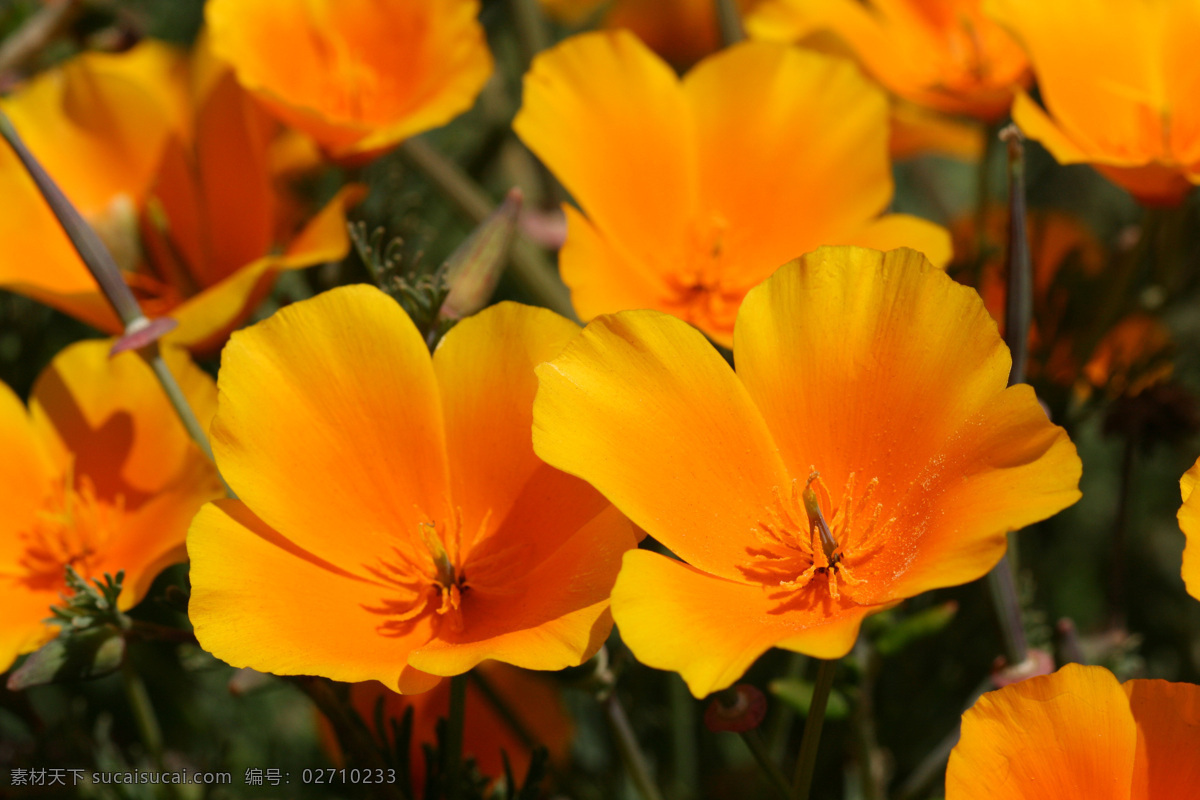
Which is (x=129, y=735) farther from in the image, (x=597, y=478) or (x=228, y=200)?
(x=597, y=478)

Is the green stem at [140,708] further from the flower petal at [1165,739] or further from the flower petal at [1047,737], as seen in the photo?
the flower petal at [1165,739]

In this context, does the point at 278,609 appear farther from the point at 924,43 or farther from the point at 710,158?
the point at 924,43

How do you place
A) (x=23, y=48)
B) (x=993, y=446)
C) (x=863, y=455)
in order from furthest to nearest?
(x=23, y=48)
(x=863, y=455)
(x=993, y=446)

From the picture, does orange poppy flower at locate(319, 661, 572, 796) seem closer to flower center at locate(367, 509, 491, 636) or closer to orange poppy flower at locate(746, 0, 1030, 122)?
Answer: flower center at locate(367, 509, 491, 636)

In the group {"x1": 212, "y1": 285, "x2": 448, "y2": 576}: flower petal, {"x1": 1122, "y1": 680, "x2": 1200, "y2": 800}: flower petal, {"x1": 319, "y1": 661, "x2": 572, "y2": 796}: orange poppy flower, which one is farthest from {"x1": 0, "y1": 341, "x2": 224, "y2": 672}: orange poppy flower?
{"x1": 1122, "y1": 680, "x2": 1200, "y2": 800}: flower petal

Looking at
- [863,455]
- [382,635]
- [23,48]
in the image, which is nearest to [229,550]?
[382,635]

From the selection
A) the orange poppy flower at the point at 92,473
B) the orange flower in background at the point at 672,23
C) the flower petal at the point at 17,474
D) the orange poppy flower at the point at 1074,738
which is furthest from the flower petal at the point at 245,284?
the orange flower in background at the point at 672,23
